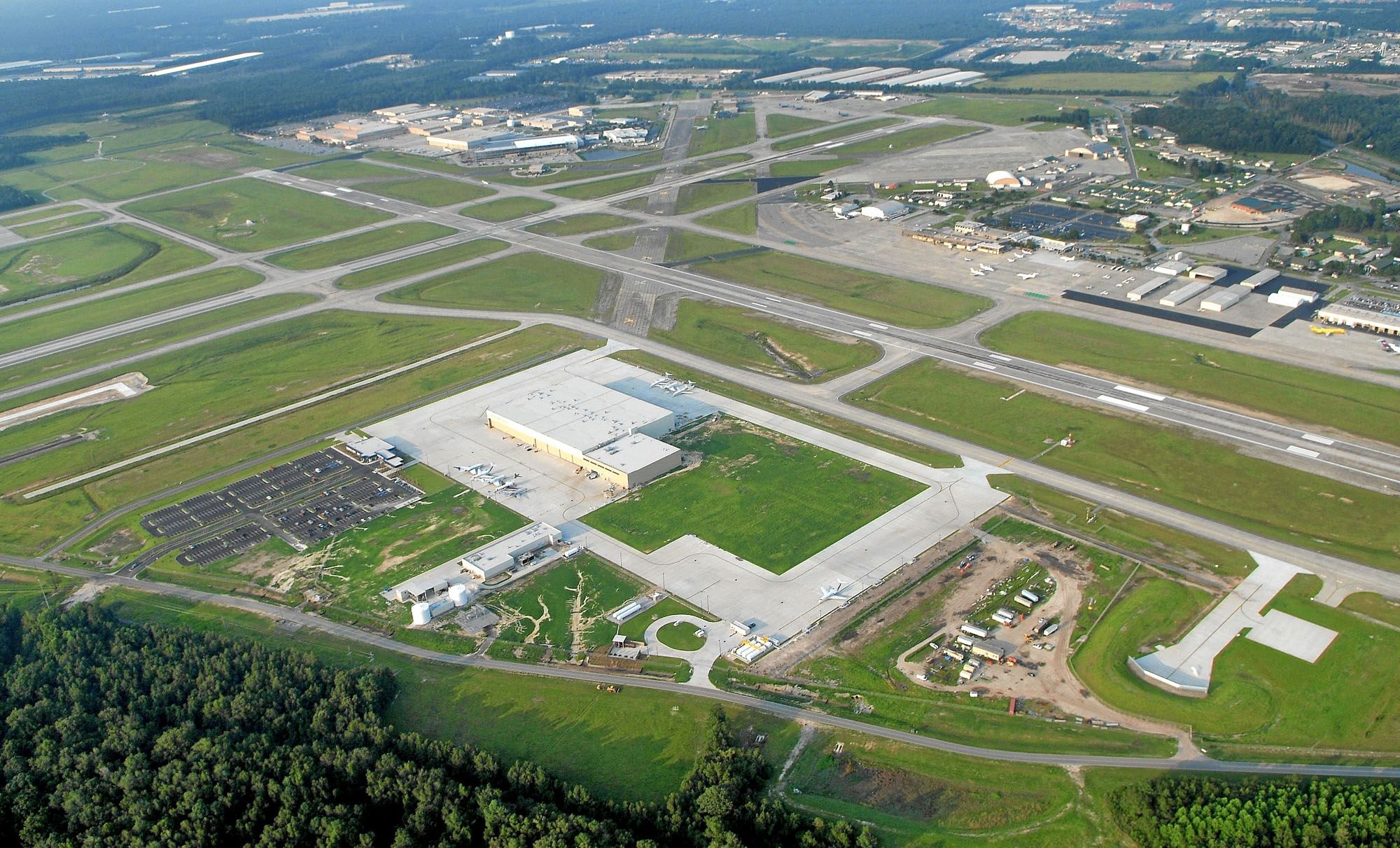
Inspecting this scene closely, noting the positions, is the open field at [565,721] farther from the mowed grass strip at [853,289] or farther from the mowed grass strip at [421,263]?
the mowed grass strip at [421,263]

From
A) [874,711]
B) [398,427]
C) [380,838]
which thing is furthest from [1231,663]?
[398,427]

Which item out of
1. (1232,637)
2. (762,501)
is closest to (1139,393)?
(1232,637)

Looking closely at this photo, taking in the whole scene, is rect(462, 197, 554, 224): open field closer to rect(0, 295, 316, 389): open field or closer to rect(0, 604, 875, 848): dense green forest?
rect(0, 295, 316, 389): open field

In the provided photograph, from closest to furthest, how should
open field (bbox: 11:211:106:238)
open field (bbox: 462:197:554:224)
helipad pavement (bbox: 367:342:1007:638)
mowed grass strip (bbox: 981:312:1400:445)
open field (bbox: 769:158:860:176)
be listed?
helipad pavement (bbox: 367:342:1007:638) < mowed grass strip (bbox: 981:312:1400:445) < open field (bbox: 11:211:106:238) < open field (bbox: 462:197:554:224) < open field (bbox: 769:158:860:176)

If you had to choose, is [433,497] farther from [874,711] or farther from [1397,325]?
[1397,325]

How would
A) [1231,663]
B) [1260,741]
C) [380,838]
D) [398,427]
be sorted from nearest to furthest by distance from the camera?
[380,838], [1260,741], [1231,663], [398,427]

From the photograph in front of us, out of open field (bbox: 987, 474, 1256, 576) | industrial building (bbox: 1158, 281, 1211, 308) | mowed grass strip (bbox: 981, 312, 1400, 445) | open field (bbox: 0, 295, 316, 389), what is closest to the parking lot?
open field (bbox: 0, 295, 316, 389)
